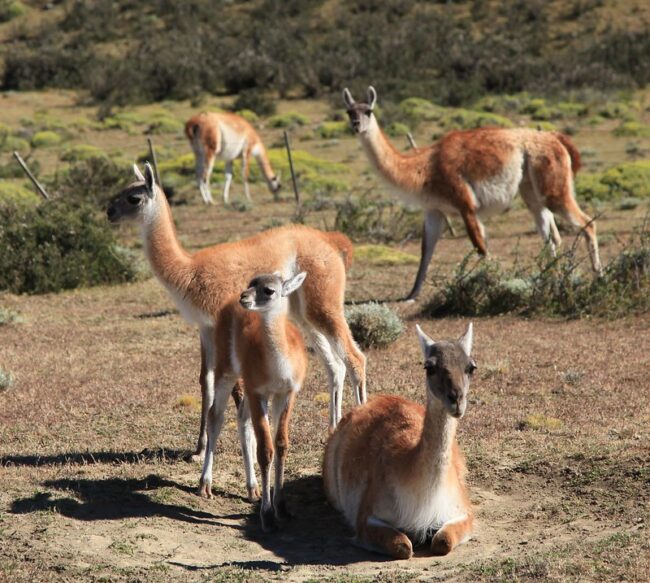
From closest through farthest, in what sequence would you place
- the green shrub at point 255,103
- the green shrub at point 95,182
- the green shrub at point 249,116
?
the green shrub at point 95,182, the green shrub at point 249,116, the green shrub at point 255,103

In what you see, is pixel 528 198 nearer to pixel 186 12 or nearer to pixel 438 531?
pixel 438 531

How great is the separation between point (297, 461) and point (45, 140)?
83.4 feet

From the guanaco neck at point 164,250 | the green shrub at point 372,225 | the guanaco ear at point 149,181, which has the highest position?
the guanaco ear at point 149,181

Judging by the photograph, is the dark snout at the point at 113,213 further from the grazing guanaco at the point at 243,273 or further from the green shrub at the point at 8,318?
the green shrub at the point at 8,318

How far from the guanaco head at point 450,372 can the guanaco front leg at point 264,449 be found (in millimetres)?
1310

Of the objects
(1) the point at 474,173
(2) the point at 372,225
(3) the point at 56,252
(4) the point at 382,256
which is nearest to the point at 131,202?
(1) the point at 474,173

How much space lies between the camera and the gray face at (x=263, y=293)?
6257mm

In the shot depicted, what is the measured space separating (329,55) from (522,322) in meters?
34.1

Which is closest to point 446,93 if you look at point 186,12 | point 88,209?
point 186,12

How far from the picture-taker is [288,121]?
3559 cm

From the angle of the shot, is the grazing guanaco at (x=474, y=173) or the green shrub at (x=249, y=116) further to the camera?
the green shrub at (x=249, y=116)

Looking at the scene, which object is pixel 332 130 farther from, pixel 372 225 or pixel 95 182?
pixel 372 225

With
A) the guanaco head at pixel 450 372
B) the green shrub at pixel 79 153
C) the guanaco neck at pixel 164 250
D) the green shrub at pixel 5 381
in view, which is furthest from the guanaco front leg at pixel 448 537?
the green shrub at pixel 79 153

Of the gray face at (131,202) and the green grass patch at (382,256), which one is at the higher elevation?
the gray face at (131,202)
